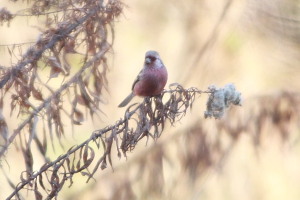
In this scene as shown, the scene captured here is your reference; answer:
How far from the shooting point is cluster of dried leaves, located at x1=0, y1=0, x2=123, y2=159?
3.90 m

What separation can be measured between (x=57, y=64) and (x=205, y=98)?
3.44 metres

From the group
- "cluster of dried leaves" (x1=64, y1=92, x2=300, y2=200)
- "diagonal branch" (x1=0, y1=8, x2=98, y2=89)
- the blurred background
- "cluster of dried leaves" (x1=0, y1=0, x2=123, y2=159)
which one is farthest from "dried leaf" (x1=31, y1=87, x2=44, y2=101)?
"cluster of dried leaves" (x1=64, y1=92, x2=300, y2=200)

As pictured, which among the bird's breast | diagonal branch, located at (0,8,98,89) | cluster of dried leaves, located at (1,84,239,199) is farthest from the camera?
the bird's breast

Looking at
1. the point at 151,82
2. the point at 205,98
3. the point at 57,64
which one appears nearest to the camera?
the point at 57,64

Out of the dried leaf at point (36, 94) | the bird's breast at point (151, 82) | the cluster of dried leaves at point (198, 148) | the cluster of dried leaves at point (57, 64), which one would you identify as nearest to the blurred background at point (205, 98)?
the cluster of dried leaves at point (198, 148)

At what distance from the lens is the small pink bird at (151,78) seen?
498 cm

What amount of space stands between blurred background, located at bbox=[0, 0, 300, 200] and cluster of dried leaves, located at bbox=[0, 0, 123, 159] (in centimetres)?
58

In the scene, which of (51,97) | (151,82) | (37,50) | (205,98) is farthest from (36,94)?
(205,98)

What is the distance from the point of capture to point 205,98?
7230 millimetres

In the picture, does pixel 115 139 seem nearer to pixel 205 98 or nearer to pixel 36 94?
pixel 36 94

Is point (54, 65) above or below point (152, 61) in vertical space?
below

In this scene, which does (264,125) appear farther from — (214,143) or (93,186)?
(93,186)

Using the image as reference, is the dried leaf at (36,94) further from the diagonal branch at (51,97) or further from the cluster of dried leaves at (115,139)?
the cluster of dried leaves at (115,139)

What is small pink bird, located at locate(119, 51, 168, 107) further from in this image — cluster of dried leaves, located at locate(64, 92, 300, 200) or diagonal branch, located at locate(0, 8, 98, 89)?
diagonal branch, located at locate(0, 8, 98, 89)
